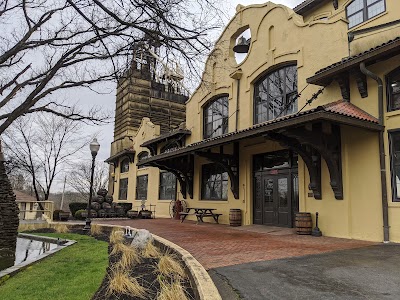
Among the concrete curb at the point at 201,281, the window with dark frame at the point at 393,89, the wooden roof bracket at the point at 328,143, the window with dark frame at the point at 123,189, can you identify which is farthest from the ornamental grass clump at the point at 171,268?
the window with dark frame at the point at 123,189

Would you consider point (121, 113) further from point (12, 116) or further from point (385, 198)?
point (385, 198)

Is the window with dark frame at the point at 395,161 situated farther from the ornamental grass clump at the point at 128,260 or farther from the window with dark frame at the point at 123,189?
the window with dark frame at the point at 123,189

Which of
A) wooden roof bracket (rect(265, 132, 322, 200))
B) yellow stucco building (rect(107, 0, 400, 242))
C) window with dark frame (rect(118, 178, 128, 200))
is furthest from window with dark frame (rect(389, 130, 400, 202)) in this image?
window with dark frame (rect(118, 178, 128, 200))

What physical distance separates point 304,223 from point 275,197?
2.45 m

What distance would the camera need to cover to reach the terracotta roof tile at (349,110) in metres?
8.64

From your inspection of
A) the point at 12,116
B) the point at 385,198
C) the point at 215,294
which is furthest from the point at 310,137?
the point at 12,116

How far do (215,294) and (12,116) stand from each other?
6.26m

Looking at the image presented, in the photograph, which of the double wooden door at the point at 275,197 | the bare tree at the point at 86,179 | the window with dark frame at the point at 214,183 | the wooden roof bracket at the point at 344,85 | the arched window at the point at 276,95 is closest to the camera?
the wooden roof bracket at the point at 344,85

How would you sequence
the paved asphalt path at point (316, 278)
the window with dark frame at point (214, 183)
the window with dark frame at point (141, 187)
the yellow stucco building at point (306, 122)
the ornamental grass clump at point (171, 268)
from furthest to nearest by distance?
the window with dark frame at point (141, 187) < the window with dark frame at point (214, 183) < the yellow stucco building at point (306, 122) < the ornamental grass clump at point (171, 268) < the paved asphalt path at point (316, 278)

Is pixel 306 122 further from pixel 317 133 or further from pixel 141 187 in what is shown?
pixel 141 187

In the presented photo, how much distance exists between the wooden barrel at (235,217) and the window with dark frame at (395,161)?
6195mm

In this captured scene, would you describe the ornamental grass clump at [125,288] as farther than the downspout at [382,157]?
No

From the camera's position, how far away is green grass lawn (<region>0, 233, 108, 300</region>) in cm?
482

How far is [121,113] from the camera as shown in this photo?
101 feet
